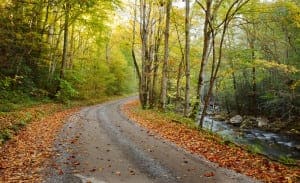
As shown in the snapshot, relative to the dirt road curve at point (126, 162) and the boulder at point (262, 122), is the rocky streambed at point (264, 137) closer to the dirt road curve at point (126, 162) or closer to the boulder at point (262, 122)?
the boulder at point (262, 122)

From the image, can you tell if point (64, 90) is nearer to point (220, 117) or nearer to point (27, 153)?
point (27, 153)

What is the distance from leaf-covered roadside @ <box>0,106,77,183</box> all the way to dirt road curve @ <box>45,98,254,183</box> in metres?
0.41

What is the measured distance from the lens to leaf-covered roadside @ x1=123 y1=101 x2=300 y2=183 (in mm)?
8914

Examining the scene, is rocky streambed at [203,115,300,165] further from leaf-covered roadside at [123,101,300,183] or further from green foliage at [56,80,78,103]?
green foliage at [56,80,78,103]

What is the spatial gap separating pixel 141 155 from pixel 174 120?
803cm

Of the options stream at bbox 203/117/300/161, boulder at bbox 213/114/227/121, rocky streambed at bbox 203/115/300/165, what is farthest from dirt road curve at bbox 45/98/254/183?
boulder at bbox 213/114/227/121

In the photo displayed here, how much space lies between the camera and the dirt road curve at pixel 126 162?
321 inches

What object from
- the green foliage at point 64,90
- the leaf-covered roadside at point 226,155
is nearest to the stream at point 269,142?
the leaf-covered roadside at point 226,155

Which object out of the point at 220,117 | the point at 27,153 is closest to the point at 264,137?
the point at 220,117

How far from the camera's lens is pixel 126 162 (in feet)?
31.3

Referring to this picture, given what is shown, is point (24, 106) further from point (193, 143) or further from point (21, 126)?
point (193, 143)

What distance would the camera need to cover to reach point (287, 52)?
31719mm

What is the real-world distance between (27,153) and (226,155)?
21.4ft

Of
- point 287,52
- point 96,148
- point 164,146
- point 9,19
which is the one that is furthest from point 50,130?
point 287,52
